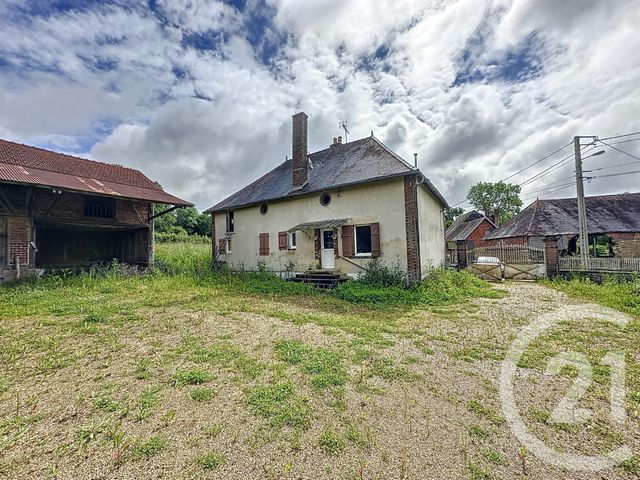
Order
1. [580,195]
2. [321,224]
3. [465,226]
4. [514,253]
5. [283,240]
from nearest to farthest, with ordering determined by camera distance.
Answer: [321,224] < [580,195] < [283,240] < [514,253] < [465,226]

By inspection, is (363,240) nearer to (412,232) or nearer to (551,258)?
(412,232)

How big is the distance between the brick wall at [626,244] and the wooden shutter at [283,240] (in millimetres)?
19746

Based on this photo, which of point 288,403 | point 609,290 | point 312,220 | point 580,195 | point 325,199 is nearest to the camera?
point 288,403

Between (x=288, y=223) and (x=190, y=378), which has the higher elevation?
(x=288, y=223)

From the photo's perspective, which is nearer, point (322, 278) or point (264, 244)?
point (322, 278)

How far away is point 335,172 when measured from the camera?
40.4 feet

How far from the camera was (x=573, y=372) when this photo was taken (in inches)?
149

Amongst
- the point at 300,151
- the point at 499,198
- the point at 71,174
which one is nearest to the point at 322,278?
the point at 300,151

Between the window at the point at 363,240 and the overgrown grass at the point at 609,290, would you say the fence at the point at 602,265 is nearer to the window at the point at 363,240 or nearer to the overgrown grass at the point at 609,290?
the overgrown grass at the point at 609,290

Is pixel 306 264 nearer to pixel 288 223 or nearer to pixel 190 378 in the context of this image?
pixel 288 223

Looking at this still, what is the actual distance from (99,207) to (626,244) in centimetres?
2857

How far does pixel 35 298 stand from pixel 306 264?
848cm

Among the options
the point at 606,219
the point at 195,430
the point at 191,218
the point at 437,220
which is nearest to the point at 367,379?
the point at 195,430

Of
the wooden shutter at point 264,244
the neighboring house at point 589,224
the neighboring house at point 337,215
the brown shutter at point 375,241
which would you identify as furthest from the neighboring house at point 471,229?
the wooden shutter at point 264,244
